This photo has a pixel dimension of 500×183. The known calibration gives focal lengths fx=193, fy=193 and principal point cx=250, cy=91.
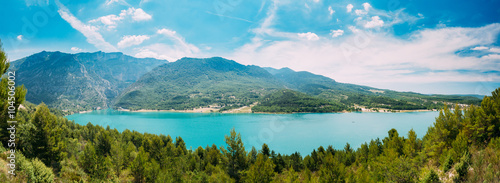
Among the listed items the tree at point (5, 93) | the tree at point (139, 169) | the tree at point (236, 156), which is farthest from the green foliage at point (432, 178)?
the tree at point (139, 169)

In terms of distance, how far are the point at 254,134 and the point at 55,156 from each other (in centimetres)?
6150

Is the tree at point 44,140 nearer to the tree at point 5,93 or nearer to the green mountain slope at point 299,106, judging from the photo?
the tree at point 5,93

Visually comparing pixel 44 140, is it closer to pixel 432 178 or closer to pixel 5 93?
pixel 5 93

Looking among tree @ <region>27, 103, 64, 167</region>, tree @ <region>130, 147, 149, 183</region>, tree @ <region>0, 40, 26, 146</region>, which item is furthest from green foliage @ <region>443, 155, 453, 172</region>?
tree @ <region>27, 103, 64, 167</region>

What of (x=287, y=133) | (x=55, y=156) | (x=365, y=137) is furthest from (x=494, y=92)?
(x=287, y=133)

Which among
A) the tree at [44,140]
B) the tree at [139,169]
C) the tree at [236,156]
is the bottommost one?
the tree at [139,169]

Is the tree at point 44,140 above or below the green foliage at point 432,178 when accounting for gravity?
above

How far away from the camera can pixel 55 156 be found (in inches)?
712

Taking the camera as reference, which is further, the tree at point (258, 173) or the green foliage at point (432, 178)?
the tree at point (258, 173)

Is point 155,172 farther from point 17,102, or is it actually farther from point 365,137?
point 365,137

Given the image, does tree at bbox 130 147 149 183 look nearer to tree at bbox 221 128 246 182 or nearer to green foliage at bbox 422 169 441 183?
tree at bbox 221 128 246 182

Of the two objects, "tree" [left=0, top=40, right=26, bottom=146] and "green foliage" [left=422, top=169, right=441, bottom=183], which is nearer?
"tree" [left=0, top=40, right=26, bottom=146]

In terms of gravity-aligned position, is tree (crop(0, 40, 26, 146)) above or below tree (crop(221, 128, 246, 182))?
above

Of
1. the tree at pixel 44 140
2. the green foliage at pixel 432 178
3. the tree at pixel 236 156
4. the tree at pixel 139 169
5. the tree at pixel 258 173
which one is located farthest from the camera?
the tree at pixel 139 169
